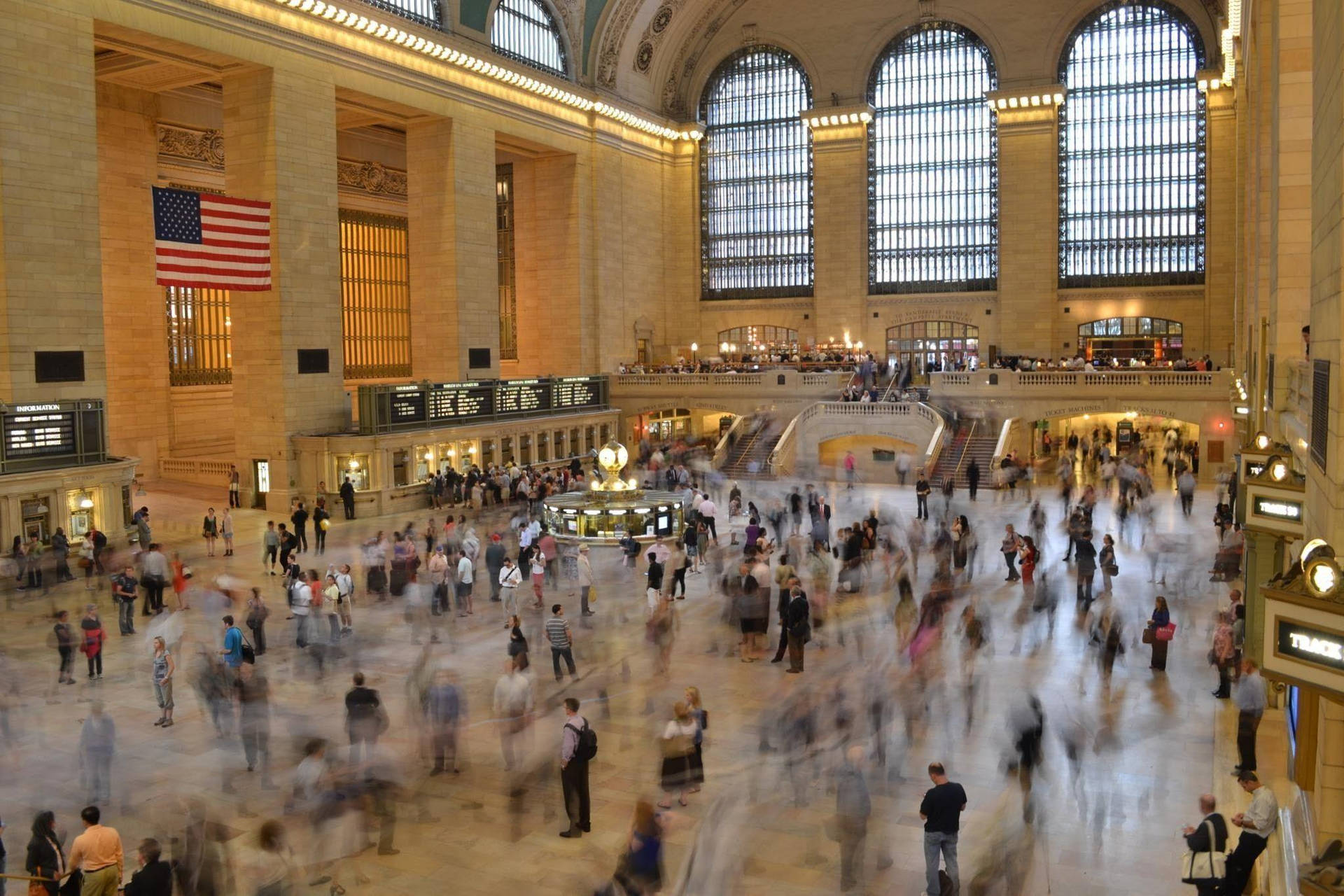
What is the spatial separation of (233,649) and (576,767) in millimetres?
4558

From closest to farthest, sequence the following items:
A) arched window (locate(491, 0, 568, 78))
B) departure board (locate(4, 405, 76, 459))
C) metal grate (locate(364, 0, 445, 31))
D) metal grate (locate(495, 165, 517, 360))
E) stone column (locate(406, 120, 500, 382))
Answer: departure board (locate(4, 405, 76, 459)) → metal grate (locate(364, 0, 445, 31)) → stone column (locate(406, 120, 500, 382)) → arched window (locate(491, 0, 568, 78)) → metal grate (locate(495, 165, 517, 360))

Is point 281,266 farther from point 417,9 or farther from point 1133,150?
point 1133,150

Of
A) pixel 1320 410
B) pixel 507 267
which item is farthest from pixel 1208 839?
pixel 507 267

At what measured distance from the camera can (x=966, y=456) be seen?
32.3 m

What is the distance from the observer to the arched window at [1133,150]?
40344 mm

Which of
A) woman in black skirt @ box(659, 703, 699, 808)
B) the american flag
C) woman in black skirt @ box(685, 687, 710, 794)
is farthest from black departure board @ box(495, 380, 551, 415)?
woman in black skirt @ box(659, 703, 699, 808)

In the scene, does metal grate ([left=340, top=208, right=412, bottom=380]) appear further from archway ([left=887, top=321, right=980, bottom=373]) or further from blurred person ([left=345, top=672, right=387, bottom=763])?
blurred person ([left=345, top=672, right=387, bottom=763])

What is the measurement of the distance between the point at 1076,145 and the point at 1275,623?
40658 millimetres

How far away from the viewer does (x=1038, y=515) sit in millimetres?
19641

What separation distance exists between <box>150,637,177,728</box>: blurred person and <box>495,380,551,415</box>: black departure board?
67.5ft

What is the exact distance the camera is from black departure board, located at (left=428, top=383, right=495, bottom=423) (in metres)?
30.0

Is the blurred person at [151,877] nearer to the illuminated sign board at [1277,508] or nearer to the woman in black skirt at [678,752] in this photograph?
the woman in black skirt at [678,752]

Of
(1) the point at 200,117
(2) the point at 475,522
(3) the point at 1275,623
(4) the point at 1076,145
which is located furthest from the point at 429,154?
(3) the point at 1275,623

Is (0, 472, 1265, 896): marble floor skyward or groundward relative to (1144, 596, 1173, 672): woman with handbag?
groundward
